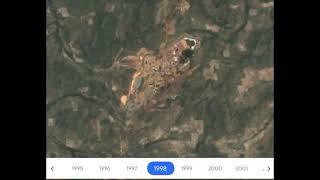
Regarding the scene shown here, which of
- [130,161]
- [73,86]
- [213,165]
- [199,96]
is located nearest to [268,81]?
[199,96]

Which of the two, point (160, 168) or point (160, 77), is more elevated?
point (160, 77)

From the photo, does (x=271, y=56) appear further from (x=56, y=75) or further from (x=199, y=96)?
(x=56, y=75)

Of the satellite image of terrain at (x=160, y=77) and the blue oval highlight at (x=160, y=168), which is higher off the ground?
the satellite image of terrain at (x=160, y=77)

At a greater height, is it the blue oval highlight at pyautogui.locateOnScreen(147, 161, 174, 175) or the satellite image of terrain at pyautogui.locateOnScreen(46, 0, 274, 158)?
the satellite image of terrain at pyautogui.locateOnScreen(46, 0, 274, 158)
